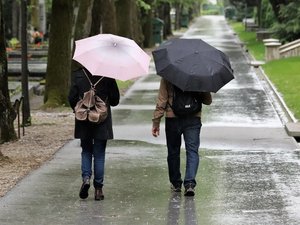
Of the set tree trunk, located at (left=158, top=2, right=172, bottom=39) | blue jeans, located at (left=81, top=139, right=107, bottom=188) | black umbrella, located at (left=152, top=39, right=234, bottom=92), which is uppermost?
black umbrella, located at (left=152, top=39, right=234, bottom=92)

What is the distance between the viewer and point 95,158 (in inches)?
332

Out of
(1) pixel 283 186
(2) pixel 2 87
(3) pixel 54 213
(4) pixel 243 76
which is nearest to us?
(3) pixel 54 213

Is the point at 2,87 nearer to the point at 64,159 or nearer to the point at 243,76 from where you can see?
the point at 64,159

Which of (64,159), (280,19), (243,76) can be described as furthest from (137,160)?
(280,19)

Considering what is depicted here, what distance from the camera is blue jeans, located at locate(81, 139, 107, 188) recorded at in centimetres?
840

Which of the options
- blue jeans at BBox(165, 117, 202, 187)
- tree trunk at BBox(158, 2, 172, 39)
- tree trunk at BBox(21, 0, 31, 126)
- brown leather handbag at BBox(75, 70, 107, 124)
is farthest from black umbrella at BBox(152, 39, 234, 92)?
tree trunk at BBox(158, 2, 172, 39)

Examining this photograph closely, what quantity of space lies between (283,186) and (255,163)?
1.78m

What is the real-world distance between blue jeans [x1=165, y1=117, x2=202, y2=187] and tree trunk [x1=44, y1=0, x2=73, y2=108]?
11003 mm

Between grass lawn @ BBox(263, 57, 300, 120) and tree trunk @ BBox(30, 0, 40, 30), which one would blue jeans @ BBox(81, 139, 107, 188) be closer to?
grass lawn @ BBox(263, 57, 300, 120)

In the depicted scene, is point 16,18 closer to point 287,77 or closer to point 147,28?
point 147,28

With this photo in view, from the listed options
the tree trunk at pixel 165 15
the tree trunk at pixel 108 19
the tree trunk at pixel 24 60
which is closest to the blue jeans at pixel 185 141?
the tree trunk at pixel 24 60

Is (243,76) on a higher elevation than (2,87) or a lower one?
lower

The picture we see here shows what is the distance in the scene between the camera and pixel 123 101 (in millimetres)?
20859

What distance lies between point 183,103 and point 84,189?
4.79 ft
